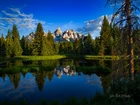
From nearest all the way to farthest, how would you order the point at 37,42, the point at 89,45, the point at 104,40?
the point at 104,40 → the point at 37,42 → the point at 89,45

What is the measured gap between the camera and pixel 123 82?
29.2ft

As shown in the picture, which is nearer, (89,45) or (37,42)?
(37,42)

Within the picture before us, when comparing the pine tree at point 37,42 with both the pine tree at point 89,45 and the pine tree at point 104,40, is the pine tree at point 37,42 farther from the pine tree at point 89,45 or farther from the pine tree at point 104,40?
the pine tree at point 104,40

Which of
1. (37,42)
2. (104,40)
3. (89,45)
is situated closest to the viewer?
(104,40)

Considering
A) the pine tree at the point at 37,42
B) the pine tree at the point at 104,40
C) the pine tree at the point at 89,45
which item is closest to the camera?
the pine tree at the point at 104,40

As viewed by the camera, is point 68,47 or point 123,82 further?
point 68,47

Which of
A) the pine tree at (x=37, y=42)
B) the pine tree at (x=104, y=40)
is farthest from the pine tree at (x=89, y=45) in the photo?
the pine tree at (x=37, y=42)

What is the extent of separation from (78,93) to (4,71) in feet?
55.5

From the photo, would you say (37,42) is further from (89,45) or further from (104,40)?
(104,40)

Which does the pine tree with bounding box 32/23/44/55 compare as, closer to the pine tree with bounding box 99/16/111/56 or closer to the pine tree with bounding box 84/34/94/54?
the pine tree with bounding box 84/34/94/54

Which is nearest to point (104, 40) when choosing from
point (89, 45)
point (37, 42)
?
point (89, 45)

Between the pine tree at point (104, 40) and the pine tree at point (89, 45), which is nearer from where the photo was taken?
the pine tree at point (104, 40)

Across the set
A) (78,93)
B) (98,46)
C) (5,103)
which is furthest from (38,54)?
(5,103)

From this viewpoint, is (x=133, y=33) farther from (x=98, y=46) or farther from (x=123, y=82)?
(x=98, y=46)
